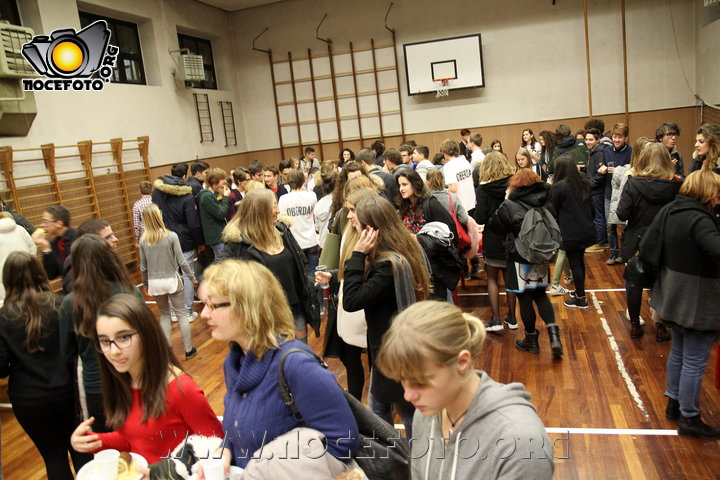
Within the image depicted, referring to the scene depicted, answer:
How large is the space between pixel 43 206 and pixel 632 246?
7673mm

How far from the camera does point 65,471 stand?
2844mm

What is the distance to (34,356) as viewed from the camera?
2.70 meters

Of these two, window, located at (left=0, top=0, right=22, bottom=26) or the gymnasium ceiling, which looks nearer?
window, located at (left=0, top=0, right=22, bottom=26)

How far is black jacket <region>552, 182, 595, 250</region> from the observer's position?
16.0 feet

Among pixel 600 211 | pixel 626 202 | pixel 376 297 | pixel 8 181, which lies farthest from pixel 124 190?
pixel 376 297

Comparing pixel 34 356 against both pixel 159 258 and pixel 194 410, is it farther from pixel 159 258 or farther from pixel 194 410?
pixel 159 258

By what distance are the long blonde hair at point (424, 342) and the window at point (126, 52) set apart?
10099mm

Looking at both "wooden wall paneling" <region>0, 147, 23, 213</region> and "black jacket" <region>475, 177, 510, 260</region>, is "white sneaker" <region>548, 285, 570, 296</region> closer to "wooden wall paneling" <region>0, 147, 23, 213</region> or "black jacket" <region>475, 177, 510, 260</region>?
"black jacket" <region>475, 177, 510, 260</region>

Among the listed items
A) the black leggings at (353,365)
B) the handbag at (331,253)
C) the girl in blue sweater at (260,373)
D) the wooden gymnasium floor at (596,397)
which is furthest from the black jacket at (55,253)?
the girl in blue sweater at (260,373)

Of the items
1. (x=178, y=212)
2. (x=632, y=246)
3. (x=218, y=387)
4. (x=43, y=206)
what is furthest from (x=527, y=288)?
(x=43, y=206)

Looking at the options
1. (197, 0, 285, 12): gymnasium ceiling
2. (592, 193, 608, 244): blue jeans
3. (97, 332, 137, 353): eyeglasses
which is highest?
(197, 0, 285, 12): gymnasium ceiling

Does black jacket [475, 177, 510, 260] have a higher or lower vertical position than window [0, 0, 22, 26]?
lower

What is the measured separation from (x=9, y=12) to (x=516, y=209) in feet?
26.2

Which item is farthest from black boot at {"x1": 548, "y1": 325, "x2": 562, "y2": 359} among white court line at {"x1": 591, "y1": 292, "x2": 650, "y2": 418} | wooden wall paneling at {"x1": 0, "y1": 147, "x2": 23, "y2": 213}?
wooden wall paneling at {"x1": 0, "y1": 147, "x2": 23, "y2": 213}
